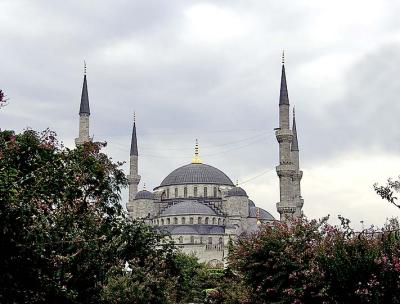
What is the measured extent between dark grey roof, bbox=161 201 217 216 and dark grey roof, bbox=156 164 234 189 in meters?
6.87

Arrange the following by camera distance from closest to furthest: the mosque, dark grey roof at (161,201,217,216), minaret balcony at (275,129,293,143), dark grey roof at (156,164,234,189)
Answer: minaret balcony at (275,129,293,143) < the mosque < dark grey roof at (161,201,217,216) < dark grey roof at (156,164,234,189)

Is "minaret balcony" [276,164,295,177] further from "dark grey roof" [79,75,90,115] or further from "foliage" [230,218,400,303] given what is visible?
"foliage" [230,218,400,303]

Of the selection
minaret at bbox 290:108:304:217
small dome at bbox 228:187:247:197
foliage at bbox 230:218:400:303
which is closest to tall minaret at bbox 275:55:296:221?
minaret at bbox 290:108:304:217

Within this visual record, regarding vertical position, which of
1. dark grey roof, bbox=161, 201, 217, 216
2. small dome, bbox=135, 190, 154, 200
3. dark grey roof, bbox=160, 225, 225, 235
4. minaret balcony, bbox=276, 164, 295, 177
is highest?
small dome, bbox=135, 190, 154, 200

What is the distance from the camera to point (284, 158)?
56.5 metres

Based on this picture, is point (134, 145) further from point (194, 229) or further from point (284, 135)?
point (284, 135)

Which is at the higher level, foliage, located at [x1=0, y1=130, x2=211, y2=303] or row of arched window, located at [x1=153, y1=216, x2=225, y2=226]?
row of arched window, located at [x1=153, y1=216, x2=225, y2=226]

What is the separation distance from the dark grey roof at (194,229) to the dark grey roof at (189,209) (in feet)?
6.11

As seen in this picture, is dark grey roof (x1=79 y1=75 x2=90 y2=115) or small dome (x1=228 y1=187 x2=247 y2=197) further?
small dome (x1=228 y1=187 x2=247 y2=197)

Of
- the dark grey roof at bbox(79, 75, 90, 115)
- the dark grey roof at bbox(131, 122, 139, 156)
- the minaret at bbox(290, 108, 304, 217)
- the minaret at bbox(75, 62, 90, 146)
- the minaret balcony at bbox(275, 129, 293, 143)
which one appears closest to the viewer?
the minaret balcony at bbox(275, 129, 293, 143)

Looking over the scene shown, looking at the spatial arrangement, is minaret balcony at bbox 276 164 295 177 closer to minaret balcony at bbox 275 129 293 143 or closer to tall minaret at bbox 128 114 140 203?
minaret balcony at bbox 275 129 293 143

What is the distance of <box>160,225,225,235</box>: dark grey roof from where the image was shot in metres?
81.2

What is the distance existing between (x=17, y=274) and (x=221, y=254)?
73031 mm

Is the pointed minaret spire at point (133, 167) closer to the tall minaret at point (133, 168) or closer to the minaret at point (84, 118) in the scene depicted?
the tall minaret at point (133, 168)
